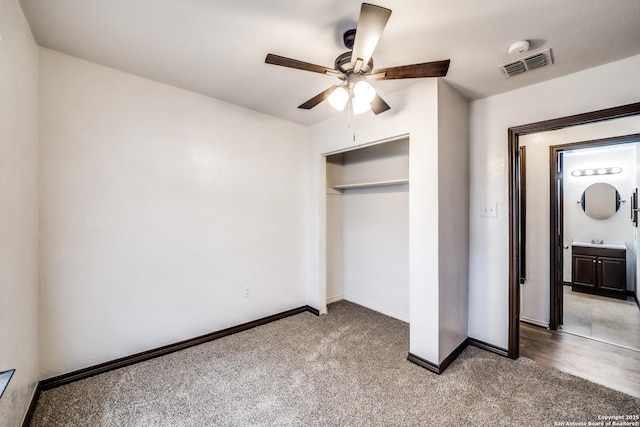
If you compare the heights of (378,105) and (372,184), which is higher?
(378,105)

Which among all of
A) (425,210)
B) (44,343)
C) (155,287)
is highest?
(425,210)

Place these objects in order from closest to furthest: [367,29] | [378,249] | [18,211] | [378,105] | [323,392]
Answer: [367,29] < [18,211] < [323,392] < [378,105] < [378,249]

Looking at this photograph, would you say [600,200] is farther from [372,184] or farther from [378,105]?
[378,105]

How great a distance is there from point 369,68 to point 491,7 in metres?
0.71

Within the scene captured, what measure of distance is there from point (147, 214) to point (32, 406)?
4.75 ft

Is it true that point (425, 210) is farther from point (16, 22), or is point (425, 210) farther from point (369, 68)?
point (16, 22)

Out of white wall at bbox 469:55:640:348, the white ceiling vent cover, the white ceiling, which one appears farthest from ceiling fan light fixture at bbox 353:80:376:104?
white wall at bbox 469:55:640:348

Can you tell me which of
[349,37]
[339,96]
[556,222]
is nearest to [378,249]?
[556,222]

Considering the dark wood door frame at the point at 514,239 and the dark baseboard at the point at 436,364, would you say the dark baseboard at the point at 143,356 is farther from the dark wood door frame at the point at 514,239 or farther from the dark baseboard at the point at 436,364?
the dark wood door frame at the point at 514,239

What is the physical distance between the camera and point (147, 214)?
2.36m

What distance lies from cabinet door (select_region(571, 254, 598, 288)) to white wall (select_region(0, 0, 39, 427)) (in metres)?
6.40

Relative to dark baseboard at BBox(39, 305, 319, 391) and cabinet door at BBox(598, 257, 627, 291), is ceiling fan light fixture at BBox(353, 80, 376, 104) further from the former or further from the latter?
cabinet door at BBox(598, 257, 627, 291)

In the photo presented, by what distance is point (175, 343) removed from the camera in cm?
251

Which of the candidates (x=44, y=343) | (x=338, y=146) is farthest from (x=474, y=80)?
(x=44, y=343)
